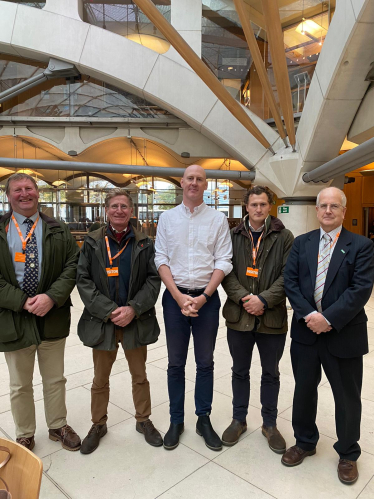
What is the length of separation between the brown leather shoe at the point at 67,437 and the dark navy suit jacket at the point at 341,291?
1.91m

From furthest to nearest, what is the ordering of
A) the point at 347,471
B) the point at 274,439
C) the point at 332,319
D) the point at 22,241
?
the point at 274,439
the point at 22,241
the point at 347,471
the point at 332,319

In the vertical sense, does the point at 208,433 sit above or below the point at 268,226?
below

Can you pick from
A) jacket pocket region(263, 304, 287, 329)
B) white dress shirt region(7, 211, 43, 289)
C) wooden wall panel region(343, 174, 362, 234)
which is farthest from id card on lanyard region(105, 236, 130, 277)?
wooden wall panel region(343, 174, 362, 234)

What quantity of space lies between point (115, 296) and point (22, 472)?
4.82 ft

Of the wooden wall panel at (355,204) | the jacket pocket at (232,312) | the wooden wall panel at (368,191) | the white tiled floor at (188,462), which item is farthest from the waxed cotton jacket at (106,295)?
the wooden wall panel at (368,191)

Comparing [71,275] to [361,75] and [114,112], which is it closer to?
[361,75]

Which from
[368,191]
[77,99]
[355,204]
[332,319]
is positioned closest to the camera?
[332,319]

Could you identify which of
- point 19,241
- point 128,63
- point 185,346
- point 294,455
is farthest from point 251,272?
A: point 128,63

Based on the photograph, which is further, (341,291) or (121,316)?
(121,316)

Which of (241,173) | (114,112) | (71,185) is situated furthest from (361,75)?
(71,185)

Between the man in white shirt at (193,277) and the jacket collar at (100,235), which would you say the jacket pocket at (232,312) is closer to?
the man in white shirt at (193,277)

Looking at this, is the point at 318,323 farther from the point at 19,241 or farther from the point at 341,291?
the point at 19,241

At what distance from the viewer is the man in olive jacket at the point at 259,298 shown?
8.50 ft

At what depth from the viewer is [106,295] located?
8.46 ft
